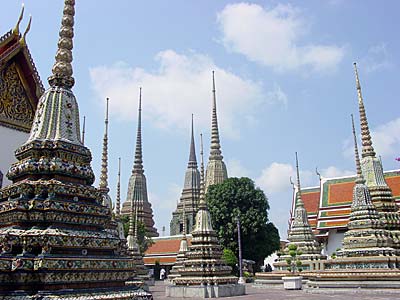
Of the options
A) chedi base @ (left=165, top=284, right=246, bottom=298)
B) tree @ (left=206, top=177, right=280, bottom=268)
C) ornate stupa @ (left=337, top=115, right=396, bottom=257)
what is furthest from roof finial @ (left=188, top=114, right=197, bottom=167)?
chedi base @ (left=165, top=284, right=246, bottom=298)

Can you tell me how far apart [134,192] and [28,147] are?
148 feet

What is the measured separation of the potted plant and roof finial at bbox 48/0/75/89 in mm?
14246

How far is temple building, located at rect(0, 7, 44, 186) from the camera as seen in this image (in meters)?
12.8

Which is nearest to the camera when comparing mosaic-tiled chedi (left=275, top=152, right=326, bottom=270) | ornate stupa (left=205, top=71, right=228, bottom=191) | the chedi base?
the chedi base

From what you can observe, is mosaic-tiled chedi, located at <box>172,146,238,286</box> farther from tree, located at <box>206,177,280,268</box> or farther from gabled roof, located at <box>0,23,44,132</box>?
tree, located at <box>206,177,280,268</box>

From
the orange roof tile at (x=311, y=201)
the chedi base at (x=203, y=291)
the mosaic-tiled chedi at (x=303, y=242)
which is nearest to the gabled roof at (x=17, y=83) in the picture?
the chedi base at (x=203, y=291)

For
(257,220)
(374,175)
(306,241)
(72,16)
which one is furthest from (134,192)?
(72,16)

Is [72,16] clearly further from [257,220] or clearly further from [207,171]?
[207,171]

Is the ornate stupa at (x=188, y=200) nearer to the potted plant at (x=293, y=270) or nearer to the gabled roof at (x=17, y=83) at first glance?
the potted plant at (x=293, y=270)

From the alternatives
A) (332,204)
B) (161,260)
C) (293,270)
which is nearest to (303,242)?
(293,270)

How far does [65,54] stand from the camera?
669cm

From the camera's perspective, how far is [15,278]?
16.8 ft

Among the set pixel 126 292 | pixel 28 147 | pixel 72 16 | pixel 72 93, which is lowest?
pixel 126 292

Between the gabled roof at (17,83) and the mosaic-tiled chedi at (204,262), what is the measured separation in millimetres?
7107
